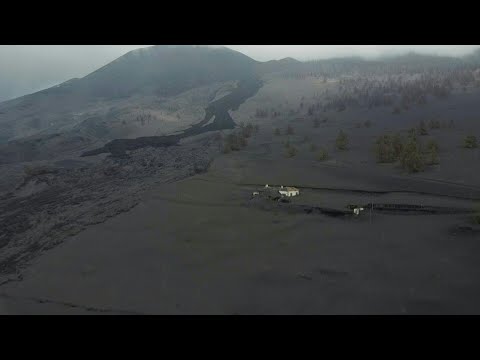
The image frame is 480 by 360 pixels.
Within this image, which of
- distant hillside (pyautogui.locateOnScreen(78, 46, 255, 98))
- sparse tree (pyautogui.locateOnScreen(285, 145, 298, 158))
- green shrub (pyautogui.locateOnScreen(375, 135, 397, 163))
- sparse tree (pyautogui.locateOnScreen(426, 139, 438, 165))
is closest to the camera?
sparse tree (pyautogui.locateOnScreen(426, 139, 438, 165))

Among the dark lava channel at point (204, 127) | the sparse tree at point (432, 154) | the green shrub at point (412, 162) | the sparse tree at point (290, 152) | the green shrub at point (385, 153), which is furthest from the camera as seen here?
the dark lava channel at point (204, 127)

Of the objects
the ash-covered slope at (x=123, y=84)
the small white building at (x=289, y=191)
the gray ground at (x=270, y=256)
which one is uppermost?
the ash-covered slope at (x=123, y=84)

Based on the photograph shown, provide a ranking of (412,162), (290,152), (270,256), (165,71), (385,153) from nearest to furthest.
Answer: (270,256) → (412,162) → (385,153) → (290,152) → (165,71)

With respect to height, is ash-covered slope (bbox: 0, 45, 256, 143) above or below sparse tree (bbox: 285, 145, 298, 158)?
above

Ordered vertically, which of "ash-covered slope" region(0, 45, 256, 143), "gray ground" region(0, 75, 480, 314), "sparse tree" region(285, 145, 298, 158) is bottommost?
"gray ground" region(0, 75, 480, 314)

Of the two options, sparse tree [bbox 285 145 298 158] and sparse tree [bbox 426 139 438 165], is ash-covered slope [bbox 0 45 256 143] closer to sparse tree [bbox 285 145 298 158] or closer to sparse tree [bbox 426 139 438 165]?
sparse tree [bbox 285 145 298 158]

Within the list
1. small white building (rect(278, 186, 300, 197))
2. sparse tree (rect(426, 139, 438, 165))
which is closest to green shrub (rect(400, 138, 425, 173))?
sparse tree (rect(426, 139, 438, 165))

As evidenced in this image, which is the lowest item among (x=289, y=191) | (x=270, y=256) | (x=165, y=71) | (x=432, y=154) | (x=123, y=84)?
(x=270, y=256)

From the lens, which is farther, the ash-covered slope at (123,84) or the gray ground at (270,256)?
the ash-covered slope at (123,84)

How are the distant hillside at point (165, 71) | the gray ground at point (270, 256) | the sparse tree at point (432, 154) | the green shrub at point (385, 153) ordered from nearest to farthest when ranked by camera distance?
the gray ground at point (270, 256)
the sparse tree at point (432, 154)
the green shrub at point (385, 153)
the distant hillside at point (165, 71)

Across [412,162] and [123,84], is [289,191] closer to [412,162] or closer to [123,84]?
[412,162]

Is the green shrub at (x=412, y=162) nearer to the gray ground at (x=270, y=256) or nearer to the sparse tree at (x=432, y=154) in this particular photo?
the gray ground at (x=270, y=256)

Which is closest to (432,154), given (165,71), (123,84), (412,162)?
(412,162)

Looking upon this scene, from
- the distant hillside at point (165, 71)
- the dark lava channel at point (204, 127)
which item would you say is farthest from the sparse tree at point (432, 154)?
the distant hillside at point (165, 71)
